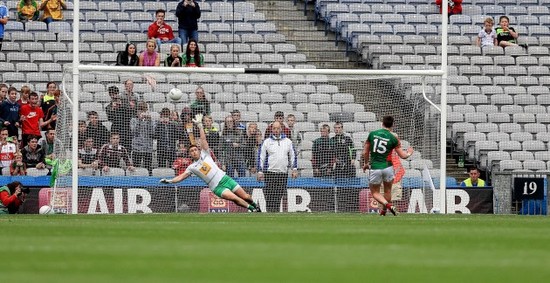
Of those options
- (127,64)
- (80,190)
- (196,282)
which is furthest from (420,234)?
(127,64)

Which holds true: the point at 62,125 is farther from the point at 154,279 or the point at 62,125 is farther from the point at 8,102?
the point at 154,279

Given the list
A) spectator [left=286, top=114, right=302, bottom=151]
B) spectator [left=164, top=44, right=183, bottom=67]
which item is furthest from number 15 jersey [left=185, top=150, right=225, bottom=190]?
spectator [left=164, top=44, right=183, bottom=67]

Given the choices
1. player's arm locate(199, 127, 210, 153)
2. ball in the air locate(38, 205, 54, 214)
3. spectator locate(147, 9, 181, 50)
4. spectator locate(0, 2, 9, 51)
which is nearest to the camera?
ball in the air locate(38, 205, 54, 214)

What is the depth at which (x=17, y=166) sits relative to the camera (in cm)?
2547

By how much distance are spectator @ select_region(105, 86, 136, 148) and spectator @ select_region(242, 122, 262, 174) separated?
2209 millimetres

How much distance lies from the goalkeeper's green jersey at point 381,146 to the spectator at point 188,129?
12.5 ft

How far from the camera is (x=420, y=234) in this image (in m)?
14.8

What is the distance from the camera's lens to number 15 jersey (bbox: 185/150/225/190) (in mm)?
23688

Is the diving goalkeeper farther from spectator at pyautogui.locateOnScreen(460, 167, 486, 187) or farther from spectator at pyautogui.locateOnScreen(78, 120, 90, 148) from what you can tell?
spectator at pyautogui.locateOnScreen(460, 167, 486, 187)

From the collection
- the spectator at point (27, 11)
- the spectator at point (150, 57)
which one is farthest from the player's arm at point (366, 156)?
the spectator at point (27, 11)

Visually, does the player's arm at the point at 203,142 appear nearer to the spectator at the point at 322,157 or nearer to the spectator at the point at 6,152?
the spectator at the point at 322,157

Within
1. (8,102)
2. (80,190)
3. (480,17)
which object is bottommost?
(80,190)

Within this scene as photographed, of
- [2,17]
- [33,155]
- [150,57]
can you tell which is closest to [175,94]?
[150,57]

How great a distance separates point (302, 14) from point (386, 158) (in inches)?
425
